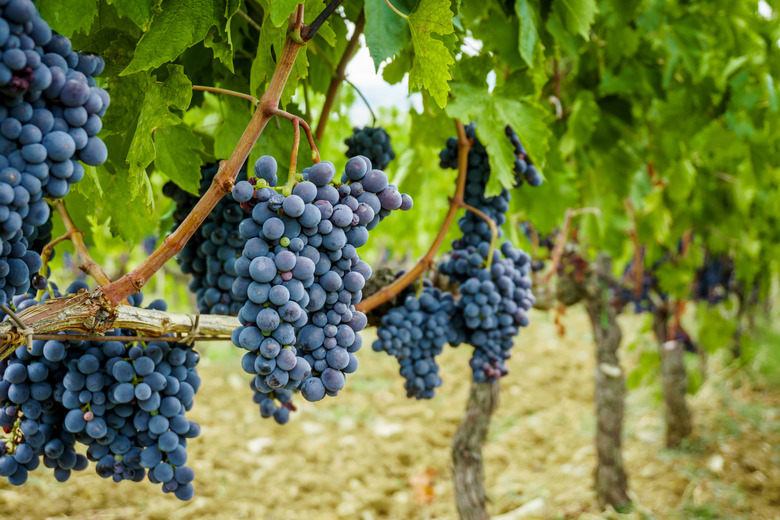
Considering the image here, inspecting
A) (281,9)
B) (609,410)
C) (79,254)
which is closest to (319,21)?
(281,9)

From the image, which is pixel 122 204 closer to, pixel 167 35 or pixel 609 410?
pixel 167 35

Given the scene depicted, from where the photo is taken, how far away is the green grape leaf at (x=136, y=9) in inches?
33.8

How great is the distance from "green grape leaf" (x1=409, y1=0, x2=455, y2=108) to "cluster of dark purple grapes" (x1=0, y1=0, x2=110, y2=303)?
1.65ft

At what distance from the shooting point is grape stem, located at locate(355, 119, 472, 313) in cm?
145

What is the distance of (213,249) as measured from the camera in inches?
54.6

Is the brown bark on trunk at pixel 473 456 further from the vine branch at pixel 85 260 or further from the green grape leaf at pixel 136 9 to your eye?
the green grape leaf at pixel 136 9

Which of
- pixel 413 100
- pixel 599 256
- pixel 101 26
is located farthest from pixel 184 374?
pixel 599 256

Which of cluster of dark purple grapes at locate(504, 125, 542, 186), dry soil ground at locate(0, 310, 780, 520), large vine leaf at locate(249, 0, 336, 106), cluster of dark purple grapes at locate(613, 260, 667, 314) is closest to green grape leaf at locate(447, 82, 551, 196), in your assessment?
cluster of dark purple grapes at locate(504, 125, 542, 186)

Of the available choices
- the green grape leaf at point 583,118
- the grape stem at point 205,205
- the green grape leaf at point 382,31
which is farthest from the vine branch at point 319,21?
the green grape leaf at point 583,118

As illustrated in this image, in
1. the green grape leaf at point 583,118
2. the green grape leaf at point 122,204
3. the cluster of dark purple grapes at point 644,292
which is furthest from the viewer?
the cluster of dark purple grapes at point 644,292

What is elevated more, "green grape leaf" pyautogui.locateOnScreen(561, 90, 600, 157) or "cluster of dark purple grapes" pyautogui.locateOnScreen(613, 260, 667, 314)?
"cluster of dark purple grapes" pyautogui.locateOnScreen(613, 260, 667, 314)

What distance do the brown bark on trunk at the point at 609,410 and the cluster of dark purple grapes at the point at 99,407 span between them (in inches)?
118

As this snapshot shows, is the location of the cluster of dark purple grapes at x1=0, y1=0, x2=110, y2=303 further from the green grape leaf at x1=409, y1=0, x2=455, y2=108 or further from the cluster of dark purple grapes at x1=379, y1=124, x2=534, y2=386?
the cluster of dark purple grapes at x1=379, y1=124, x2=534, y2=386

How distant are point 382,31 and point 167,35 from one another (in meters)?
0.36
